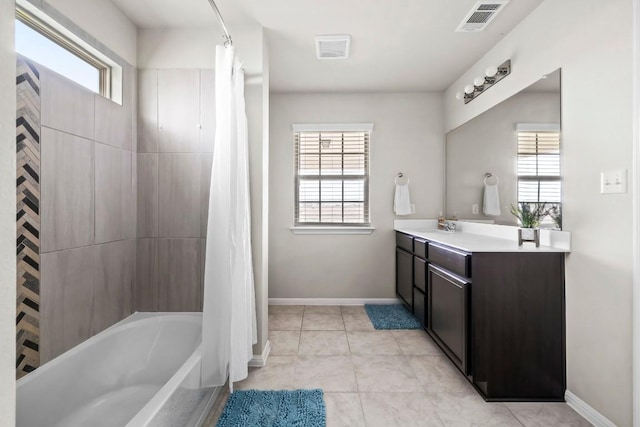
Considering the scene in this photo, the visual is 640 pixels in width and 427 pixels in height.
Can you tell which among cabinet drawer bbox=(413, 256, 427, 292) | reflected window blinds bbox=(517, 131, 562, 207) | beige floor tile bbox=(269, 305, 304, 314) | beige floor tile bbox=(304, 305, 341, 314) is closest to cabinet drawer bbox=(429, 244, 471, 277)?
cabinet drawer bbox=(413, 256, 427, 292)

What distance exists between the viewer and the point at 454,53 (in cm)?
266

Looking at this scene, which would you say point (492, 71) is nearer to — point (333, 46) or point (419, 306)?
point (333, 46)

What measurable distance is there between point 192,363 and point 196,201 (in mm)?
1141

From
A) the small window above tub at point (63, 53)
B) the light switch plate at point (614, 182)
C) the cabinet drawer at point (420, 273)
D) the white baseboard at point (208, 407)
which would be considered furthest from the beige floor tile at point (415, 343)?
the small window above tub at point (63, 53)

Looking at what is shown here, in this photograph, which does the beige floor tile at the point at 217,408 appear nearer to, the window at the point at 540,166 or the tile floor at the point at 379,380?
the tile floor at the point at 379,380

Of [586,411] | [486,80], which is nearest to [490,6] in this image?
[486,80]

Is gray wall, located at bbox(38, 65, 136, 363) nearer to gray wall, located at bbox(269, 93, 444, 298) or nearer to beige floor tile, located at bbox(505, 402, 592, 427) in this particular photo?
gray wall, located at bbox(269, 93, 444, 298)

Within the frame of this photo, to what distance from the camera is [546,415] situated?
1.69m

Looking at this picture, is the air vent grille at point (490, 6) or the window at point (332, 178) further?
the window at point (332, 178)

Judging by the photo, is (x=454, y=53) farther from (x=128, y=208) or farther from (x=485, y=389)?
(x=128, y=208)

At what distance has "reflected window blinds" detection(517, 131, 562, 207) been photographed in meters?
1.89

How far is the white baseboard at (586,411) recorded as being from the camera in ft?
5.13

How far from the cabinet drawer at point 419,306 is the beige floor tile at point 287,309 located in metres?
1.19

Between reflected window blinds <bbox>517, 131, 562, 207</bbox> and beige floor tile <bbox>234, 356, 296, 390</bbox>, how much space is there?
6.63ft
